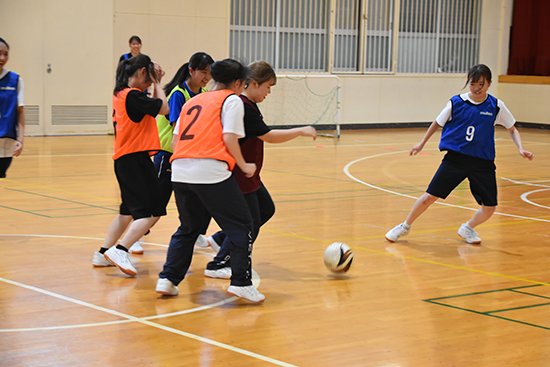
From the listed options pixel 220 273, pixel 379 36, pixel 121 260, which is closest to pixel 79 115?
pixel 379 36

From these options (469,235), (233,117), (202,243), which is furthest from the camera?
(469,235)

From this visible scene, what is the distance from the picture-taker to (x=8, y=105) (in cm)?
796

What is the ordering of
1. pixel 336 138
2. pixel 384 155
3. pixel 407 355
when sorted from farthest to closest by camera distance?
pixel 336 138
pixel 384 155
pixel 407 355

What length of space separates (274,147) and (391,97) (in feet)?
22.4

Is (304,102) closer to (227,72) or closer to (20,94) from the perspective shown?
(20,94)

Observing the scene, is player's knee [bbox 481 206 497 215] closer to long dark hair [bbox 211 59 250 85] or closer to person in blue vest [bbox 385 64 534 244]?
person in blue vest [bbox 385 64 534 244]

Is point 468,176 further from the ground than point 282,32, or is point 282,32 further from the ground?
point 282,32

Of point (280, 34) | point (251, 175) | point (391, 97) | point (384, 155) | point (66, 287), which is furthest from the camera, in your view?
point (391, 97)

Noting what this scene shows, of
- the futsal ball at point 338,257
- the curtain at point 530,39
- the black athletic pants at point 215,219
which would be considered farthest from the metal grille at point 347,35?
the black athletic pants at point 215,219

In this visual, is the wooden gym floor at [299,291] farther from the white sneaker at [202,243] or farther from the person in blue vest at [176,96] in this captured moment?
the person in blue vest at [176,96]

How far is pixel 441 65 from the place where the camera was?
25.1 metres

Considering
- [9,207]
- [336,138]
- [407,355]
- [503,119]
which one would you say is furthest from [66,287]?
[336,138]

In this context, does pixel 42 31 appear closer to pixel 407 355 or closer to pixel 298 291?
pixel 298 291

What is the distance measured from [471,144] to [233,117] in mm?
3281
